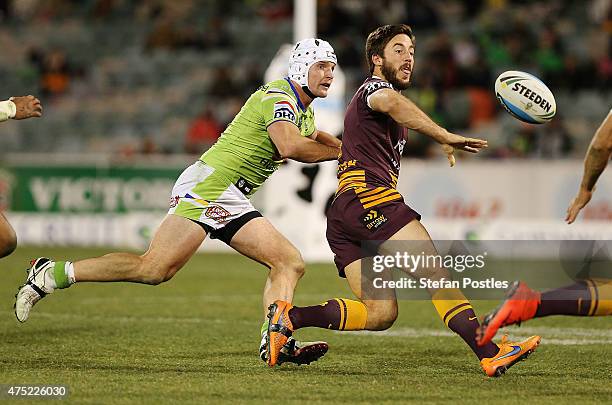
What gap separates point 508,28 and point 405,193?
19.8 ft

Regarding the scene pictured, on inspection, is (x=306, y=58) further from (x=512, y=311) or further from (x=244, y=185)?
(x=512, y=311)

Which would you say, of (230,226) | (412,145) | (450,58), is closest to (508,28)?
(450,58)

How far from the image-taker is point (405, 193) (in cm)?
1912

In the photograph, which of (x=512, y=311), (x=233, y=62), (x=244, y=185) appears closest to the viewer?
(x=512, y=311)

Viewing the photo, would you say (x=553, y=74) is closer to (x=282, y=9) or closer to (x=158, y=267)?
(x=282, y=9)

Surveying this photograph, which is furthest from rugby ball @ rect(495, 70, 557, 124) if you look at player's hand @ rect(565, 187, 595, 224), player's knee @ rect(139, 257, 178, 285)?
player's knee @ rect(139, 257, 178, 285)

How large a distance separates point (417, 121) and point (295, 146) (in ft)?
3.13

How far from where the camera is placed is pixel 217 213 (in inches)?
324

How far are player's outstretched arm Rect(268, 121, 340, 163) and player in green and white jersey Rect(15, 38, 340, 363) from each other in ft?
0.08

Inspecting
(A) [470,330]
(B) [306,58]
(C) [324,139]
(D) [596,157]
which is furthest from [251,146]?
(D) [596,157]

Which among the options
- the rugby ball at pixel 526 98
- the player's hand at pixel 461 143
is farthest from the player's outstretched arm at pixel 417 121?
the rugby ball at pixel 526 98

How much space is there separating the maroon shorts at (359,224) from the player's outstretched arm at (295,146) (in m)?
0.34

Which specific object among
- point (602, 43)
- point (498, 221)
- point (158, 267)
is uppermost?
point (602, 43)

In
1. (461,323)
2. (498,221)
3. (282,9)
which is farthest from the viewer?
(282,9)
